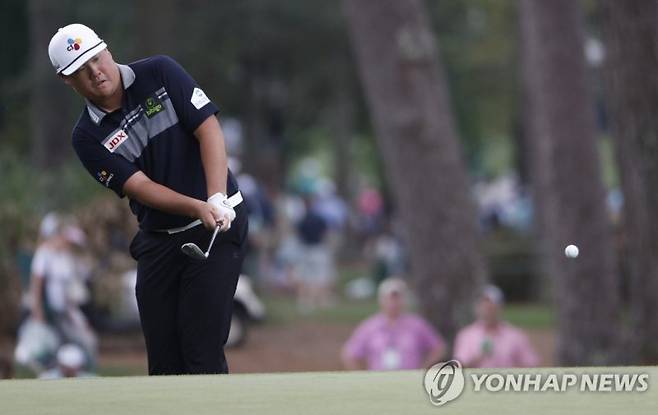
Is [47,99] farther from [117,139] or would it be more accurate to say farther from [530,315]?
[117,139]

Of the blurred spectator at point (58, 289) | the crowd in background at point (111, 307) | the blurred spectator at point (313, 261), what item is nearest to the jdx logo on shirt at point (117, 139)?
the crowd in background at point (111, 307)

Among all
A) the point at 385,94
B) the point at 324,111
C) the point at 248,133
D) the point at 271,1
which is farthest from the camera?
the point at 324,111

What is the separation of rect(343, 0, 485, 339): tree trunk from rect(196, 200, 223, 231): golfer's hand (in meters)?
11.5

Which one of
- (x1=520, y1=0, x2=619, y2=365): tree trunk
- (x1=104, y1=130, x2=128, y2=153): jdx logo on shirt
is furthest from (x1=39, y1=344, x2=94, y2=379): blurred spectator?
(x1=104, y1=130, x2=128, y2=153): jdx logo on shirt

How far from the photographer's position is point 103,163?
25.6 feet

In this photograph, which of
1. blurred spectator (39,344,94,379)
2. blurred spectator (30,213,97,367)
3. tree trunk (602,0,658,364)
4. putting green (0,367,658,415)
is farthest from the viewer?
blurred spectator (30,213,97,367)

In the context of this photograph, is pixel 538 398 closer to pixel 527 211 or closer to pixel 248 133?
pixel 248 133

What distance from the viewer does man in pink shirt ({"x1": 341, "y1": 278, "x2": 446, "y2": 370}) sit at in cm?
1568

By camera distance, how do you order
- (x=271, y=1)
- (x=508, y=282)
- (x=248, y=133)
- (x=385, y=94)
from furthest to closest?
(x=248, y=133) < (x=271, y=1) < (x=508, y=282) < (x=385, y=94)

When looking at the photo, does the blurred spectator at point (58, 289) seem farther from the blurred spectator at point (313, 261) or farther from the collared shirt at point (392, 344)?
the blurred spectator at point (313, 261)

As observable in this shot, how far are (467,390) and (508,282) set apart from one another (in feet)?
72.8

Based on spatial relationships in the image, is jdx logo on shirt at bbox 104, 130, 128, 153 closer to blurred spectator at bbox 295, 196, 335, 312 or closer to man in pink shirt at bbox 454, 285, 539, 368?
man in pink shirt at bbox 454, 285, 539, 368

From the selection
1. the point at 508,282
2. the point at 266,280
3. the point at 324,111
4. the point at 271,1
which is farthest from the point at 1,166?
the point at 324,111

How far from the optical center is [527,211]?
146 feet
